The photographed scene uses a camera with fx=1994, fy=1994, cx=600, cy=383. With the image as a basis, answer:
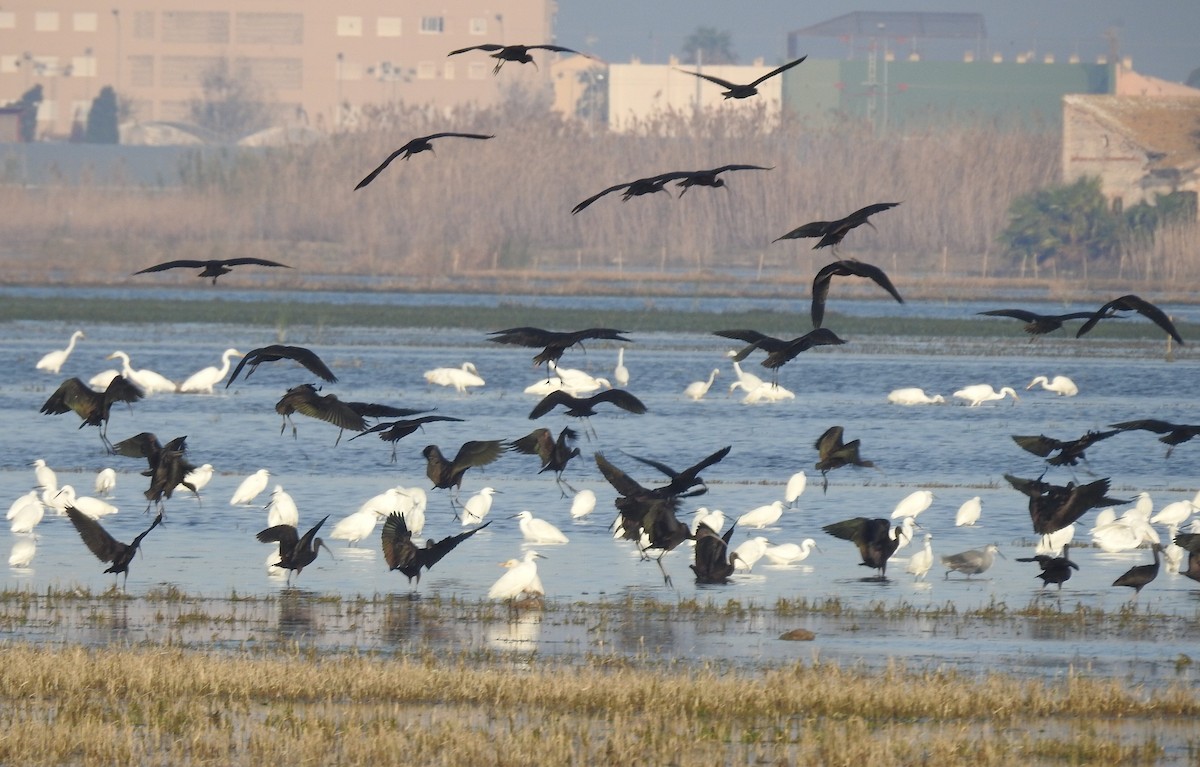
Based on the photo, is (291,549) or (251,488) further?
(251,488)

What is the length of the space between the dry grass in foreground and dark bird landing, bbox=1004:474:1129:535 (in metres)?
2.57

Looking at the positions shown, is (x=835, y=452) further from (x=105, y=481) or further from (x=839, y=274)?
(x=105, y=481)

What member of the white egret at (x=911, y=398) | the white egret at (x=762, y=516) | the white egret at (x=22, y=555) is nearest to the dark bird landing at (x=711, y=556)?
the white egret at (x=762, y=516)

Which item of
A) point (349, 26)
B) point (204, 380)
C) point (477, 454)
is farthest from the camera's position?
point (349, 26)

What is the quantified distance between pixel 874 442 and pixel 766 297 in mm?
28347

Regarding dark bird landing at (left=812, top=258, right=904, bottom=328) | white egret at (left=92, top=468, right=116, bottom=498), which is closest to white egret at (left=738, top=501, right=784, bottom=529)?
white egret at (left=92, top=468, right=116, bottom=498)

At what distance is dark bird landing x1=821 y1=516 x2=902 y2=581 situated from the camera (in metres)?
15.2

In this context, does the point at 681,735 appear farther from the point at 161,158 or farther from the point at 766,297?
the point at 161,158

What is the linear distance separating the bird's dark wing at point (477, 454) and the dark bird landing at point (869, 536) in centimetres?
266

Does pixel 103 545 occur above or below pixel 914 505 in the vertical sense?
above

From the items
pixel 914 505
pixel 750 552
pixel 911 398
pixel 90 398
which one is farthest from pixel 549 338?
pixel 911 398

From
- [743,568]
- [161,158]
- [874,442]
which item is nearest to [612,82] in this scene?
[161,158]

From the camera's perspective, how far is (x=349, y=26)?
456ft

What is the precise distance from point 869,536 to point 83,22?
12941 centimetres
